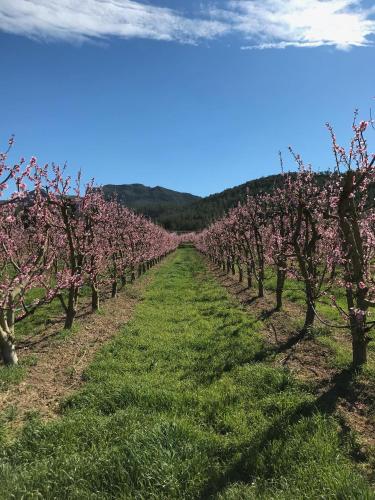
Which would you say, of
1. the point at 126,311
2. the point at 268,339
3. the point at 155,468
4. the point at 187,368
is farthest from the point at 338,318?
the point at 155,468

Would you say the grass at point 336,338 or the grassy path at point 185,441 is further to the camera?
the grass at point 336,338

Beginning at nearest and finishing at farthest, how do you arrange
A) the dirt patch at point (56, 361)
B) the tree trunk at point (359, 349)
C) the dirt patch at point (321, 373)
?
the dirt patch at point (321, 373)
the dirt patch at point (56, 361)
the tree trunk at point (359, 349)

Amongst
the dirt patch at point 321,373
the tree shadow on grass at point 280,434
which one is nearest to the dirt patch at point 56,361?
the tree shadow on grass at point 280,434

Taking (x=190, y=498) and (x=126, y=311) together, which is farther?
(x=126, y=311)

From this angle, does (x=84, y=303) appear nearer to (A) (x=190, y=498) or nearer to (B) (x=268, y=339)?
(B) (x=268, y=339)

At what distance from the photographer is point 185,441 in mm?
5934

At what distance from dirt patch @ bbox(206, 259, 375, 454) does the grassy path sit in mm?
370

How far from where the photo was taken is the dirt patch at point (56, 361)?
309 inches

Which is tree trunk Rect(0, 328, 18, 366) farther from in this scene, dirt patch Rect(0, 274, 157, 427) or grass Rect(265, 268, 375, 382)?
grass Rect(265, 268, 375, 382)

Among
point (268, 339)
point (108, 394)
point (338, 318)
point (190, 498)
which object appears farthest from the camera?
point (338, 318)

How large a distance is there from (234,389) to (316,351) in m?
3.10

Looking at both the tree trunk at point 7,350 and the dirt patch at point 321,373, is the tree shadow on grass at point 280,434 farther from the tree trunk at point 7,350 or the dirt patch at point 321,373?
the tree trunk at point 7,350

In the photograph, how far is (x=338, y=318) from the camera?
14.3m

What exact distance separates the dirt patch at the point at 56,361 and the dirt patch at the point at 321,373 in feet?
15.1
